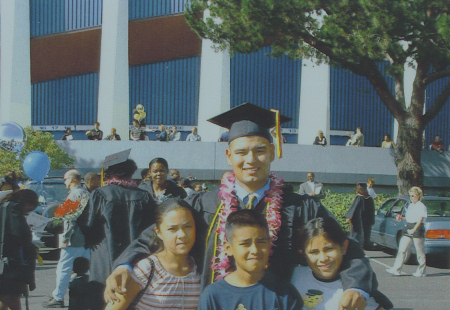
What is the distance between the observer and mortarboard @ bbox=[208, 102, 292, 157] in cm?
337

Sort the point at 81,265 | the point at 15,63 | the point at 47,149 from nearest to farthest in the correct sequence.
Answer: the point at 81,265
the point at 47,149
the point at 15,63

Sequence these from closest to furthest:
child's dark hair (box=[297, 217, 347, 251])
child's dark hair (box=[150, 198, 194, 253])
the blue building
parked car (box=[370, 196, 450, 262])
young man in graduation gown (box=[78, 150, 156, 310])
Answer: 1. child's dark hair (box=[297, 217, 347, 251])
2. child's dark hair (box=[150, 198, 194, 253])
3. young man in graduation gown (box=[78, 150, 156, 310])
4. parked car (box=[370, 196, 450, 262])
5. the blue building

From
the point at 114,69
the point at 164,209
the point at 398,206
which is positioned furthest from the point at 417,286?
the point at 114,69

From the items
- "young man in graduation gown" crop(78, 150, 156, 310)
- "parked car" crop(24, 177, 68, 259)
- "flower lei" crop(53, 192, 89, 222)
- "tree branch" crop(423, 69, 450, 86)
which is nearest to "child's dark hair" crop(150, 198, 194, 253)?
"young man in graduation gown" crop(78, 150, 156, 310)

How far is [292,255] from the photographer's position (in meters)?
3.30

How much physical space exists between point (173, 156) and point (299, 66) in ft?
26.2

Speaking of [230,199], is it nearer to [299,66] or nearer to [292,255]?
[292,255]

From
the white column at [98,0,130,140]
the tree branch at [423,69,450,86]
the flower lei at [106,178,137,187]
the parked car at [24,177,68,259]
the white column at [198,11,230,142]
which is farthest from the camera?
the white column at [98,0,130,140]

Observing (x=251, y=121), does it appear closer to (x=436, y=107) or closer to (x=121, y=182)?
(x=121, y=182)

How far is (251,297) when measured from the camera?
2924 mm

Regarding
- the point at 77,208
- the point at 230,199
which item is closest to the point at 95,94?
the point at 77,208

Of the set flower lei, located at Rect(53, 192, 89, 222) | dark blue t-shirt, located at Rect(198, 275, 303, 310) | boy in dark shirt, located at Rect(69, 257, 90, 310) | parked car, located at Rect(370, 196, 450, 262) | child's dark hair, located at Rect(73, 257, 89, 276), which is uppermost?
dark blue t-shirt, located at Rect(198, 275, 303, 310)

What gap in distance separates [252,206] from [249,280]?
0.48m

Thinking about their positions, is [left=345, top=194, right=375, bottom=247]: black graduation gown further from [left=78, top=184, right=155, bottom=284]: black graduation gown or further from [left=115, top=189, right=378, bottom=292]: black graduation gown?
[left=115, top=189, right=378, bottom=292]: black graduation gown
